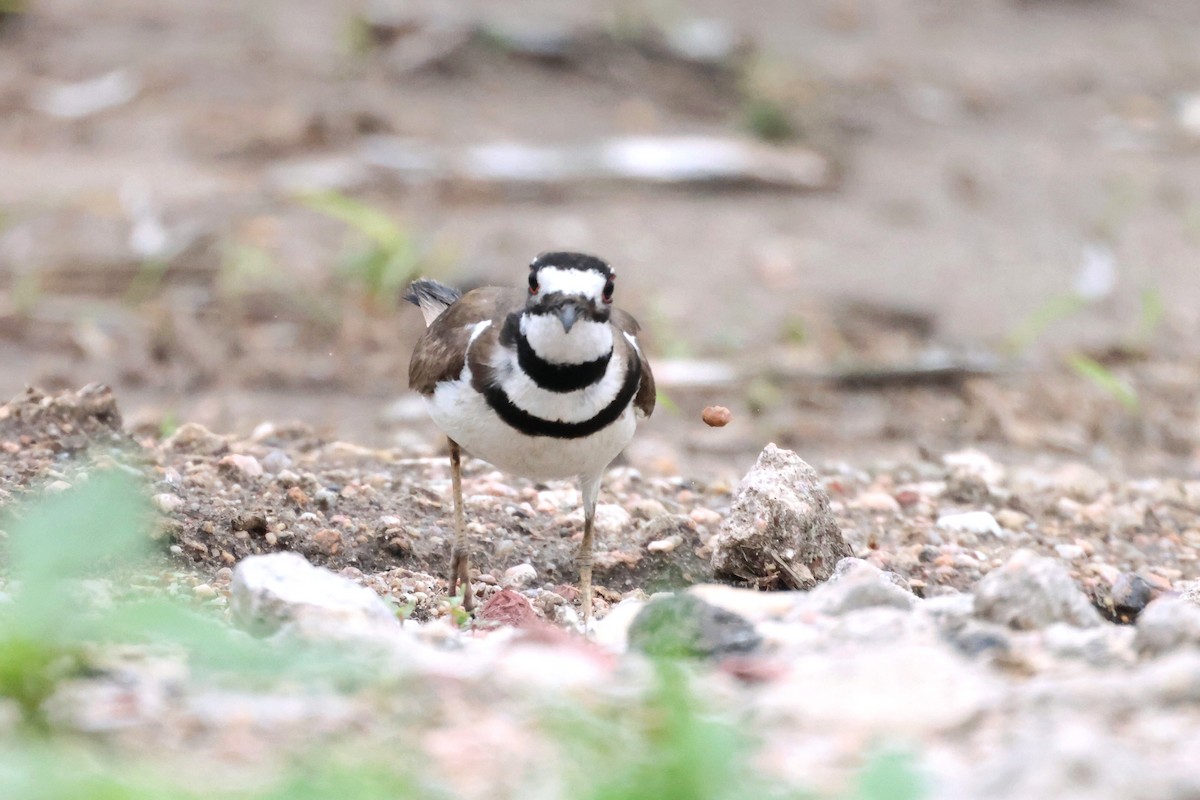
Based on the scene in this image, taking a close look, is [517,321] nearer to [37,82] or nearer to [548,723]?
[548,723]

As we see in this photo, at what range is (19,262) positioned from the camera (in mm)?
9367

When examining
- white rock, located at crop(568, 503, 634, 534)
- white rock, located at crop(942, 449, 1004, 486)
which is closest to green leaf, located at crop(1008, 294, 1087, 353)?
white rock, located at crop(942, 449, 1004, 486)

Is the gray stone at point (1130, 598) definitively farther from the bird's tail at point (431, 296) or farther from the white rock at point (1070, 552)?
the bird's tail at point (431, 296)

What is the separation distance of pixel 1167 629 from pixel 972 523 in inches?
93.2

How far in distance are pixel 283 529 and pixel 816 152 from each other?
727 centimetres

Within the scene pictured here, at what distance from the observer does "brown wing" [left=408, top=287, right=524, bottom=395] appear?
487 centimetres

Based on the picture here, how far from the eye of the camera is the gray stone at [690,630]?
3.53 m

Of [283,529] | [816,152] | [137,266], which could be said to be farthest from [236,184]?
[283,529]

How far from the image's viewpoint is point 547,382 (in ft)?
15.1

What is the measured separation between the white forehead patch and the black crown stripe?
1.08 feet

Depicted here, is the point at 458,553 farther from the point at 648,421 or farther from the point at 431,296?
the point at 648,421

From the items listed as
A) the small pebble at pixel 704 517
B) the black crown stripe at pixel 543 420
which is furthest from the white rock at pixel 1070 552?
the black crown stripe at pixel 543 420

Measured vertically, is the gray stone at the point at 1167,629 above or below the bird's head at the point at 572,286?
below

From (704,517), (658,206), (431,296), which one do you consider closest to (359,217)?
(431,296)
